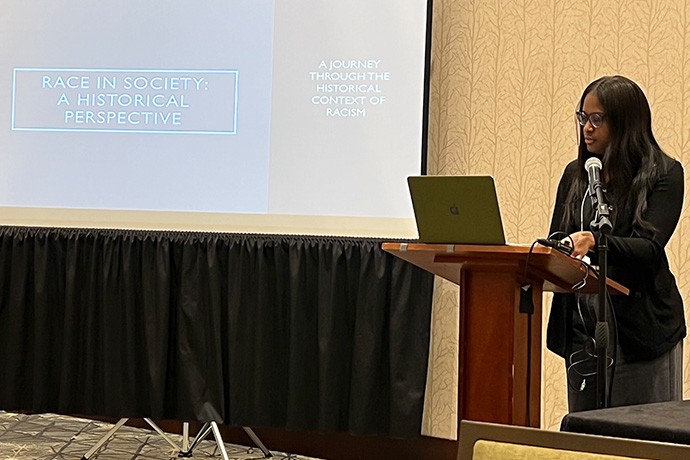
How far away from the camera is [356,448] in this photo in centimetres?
396

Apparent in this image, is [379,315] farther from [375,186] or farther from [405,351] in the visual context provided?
[375,186]

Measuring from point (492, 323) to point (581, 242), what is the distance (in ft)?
0.92

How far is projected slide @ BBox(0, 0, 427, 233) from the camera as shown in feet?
12.2

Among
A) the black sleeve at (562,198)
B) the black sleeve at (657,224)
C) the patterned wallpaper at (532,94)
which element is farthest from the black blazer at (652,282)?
the patterned wallpaper at (532,94)

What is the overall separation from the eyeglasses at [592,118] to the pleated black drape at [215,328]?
1497mm

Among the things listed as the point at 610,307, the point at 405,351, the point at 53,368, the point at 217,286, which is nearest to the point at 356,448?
the point at 405,351

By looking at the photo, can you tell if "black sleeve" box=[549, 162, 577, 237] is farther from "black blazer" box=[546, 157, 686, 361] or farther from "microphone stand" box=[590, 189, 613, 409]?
"microphone stand" box=[590, 189, 613, 409]

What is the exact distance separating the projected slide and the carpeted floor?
1.03m

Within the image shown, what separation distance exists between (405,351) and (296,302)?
49cm

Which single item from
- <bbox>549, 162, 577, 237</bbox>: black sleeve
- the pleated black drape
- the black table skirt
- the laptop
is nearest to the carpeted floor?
the pleated black drape

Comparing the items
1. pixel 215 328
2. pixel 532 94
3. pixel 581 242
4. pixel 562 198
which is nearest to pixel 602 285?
pixel 581 242

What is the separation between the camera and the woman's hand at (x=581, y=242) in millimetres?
2000

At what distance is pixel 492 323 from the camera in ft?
6.39

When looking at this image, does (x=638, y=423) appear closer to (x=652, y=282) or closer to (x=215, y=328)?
(x=652, y=282)
